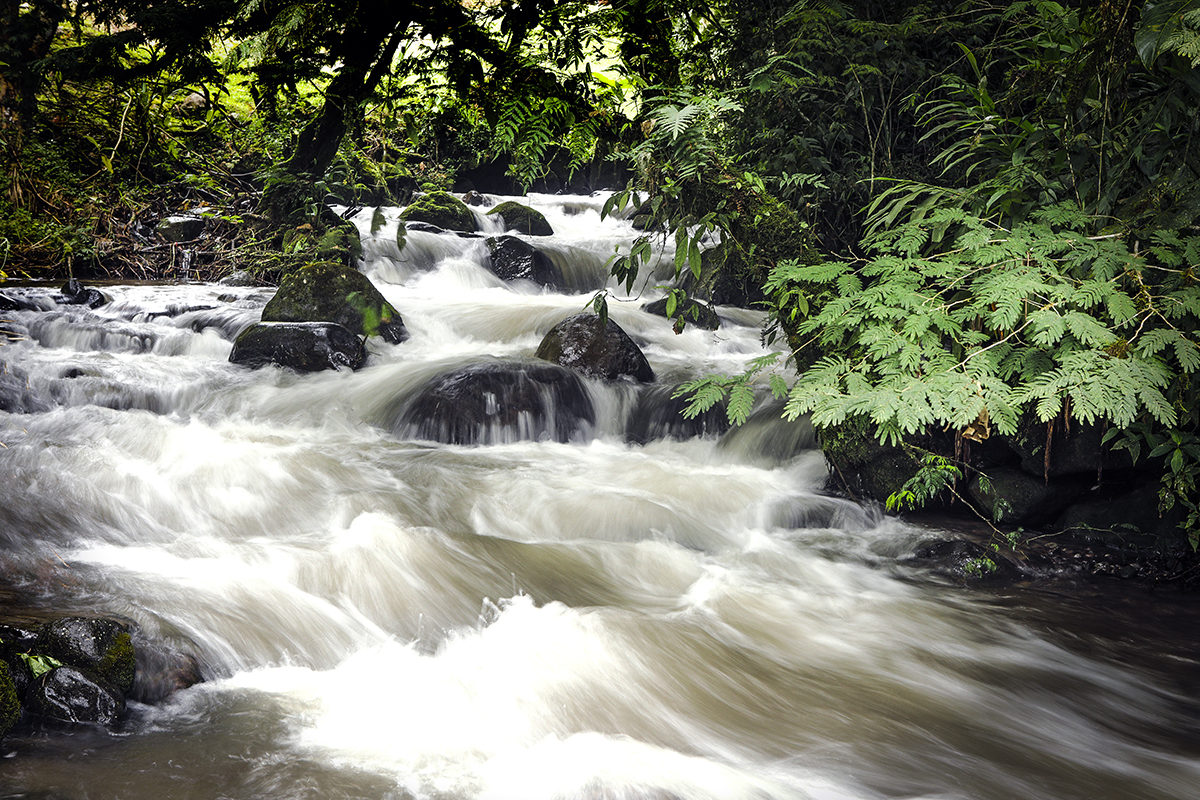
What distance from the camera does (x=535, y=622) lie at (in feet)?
11.5

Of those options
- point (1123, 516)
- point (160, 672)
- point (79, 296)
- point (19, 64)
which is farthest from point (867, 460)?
point (19, 64)

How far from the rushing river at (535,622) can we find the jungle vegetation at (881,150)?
944 mm

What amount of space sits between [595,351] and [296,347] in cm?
286

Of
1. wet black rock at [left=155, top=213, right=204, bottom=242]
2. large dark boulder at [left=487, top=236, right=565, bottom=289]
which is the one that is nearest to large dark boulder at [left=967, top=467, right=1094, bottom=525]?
large dark boulder at [left=487, top=236, right=565, bottom=289]

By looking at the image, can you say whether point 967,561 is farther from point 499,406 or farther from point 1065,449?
point 499,406

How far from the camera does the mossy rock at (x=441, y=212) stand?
39.9ft

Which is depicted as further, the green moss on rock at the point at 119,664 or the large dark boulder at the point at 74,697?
the green moss on rock at the point at 119,664

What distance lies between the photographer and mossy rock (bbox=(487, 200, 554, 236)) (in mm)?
13391

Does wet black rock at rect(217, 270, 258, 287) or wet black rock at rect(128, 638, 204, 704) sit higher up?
wet black rock at rect(217, 270, 258, 287)

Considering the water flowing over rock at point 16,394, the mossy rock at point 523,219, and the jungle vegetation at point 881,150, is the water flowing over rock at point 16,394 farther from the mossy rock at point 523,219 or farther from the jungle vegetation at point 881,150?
the mossy rock at point 523,219

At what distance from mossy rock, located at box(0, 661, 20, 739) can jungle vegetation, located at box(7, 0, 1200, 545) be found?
9.50ft

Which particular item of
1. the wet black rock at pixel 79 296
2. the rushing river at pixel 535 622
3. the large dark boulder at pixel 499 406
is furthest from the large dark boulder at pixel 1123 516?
the wet black rock at pixel 79 296

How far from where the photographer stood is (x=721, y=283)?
10.1 m

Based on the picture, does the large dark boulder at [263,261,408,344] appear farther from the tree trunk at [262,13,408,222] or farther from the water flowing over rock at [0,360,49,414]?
the water flowing over rock at [0,360,49,414]
